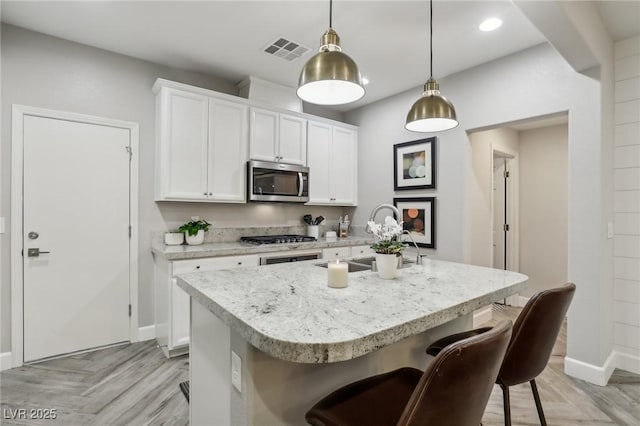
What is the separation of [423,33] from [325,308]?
8.62 ft

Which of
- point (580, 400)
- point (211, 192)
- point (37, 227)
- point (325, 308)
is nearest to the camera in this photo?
point (325, 308)

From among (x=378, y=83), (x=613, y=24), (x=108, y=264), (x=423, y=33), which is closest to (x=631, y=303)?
(x=613, y=24)

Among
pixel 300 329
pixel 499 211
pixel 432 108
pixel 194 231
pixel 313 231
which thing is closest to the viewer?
pixel 300 329

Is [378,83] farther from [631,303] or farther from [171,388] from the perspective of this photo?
[171,388]

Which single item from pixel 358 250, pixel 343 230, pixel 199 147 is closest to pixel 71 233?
pixel 199 147

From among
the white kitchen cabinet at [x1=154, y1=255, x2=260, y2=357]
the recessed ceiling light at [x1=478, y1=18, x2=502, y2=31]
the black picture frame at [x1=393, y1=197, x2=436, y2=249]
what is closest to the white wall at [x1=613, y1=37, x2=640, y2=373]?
the recessed ceiling light at [x1=478, y1=18, x2=502, y2=31]

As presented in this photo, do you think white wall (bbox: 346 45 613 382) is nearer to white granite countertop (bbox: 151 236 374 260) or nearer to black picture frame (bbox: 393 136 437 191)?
black picture frame (bbox: 393 136 437 191)

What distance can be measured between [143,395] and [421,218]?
3.15m

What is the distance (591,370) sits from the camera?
8.20 ft

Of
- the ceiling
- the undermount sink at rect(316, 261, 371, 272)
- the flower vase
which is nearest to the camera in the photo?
the flower vase

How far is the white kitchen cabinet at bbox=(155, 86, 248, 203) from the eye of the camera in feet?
10.0

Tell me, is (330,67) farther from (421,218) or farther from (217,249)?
(421,218)

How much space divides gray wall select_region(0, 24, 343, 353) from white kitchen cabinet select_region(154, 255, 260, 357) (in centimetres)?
42

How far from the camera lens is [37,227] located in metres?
2.73
